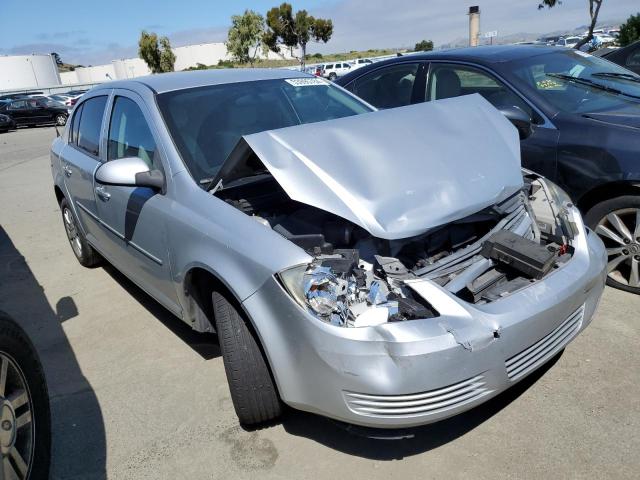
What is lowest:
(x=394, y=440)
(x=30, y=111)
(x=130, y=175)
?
(x=30, y=111)

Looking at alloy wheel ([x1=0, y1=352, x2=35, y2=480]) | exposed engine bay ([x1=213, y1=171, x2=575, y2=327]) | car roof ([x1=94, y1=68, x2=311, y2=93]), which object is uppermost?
car roof ([x1=94, y1=68, x2=311, y2=93])

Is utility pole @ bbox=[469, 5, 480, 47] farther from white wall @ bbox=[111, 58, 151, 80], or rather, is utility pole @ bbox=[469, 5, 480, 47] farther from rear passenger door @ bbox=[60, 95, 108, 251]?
white wall @ bbox=[111, 58, 151, 80]

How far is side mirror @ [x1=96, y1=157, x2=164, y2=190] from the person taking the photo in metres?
2.78

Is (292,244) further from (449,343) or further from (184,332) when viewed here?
(184,332)

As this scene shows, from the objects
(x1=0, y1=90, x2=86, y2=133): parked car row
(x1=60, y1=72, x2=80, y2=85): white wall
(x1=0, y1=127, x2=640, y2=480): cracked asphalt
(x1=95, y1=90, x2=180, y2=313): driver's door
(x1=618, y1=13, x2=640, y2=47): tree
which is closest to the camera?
(x1=0, y1=127, x2=640, y2=480): cracked asphalt

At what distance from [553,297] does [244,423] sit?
60.4 inches

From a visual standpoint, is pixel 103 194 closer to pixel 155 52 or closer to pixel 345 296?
pixel 345 296

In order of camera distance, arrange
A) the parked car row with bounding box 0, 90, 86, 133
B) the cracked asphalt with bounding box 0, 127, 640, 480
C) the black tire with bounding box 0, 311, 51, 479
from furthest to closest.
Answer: the parked car row with bounding box 0, 90, 86, 133
the cracked asphalt with bounding box 0, 127, 640, 480
the black tire with bounding box 0, 311, 51, 479

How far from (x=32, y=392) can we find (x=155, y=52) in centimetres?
6734

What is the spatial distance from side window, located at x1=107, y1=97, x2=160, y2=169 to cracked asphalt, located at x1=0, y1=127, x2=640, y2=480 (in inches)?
49.7

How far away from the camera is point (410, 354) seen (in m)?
1.88

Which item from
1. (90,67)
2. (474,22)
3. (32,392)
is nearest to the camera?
(32,392)

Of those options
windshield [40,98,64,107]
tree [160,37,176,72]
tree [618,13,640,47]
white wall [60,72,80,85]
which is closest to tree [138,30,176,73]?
tree [160,37,176,72]

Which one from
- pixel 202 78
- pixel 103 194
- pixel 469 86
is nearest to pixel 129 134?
pixel 103 194
